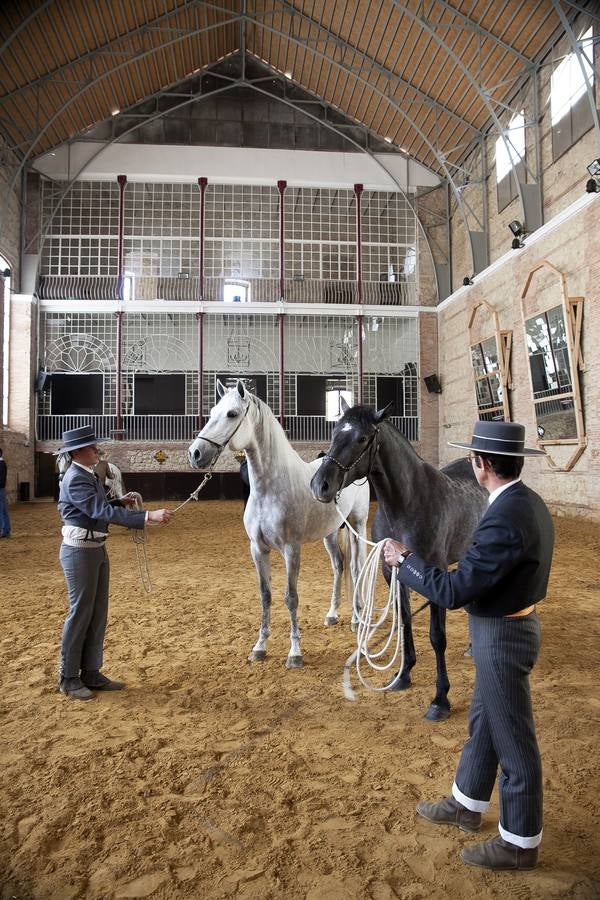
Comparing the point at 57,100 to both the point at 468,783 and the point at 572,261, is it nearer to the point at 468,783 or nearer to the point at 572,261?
the point at 572,261

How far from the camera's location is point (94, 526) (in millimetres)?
3973

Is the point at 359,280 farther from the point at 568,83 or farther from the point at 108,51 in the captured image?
the point at 108,51

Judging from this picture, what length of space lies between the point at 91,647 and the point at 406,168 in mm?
23133

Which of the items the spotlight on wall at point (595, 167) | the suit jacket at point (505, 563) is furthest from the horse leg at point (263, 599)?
the spotlight on wall at point (595, 167)

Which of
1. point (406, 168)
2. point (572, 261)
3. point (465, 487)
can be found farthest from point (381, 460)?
point (406, 168)

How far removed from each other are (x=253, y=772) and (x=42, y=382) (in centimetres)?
2049

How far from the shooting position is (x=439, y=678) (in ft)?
12.0

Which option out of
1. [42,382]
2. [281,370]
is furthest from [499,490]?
[42,382]

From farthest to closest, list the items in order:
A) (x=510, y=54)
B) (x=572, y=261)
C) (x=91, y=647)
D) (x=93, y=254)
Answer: (x=93, y=254), (x=510, y=54), (x=572, y=261), (x=91, y=647)

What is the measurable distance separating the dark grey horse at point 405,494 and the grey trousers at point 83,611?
171 cm

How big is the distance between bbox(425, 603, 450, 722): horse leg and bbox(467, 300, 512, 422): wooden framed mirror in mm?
13698

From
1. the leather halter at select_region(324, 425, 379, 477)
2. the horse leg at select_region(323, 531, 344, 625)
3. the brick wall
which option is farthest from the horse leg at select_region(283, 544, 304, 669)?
the brick wall

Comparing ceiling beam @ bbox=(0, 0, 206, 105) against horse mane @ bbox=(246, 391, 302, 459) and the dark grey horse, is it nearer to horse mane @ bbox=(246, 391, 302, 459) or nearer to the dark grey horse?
horse mane @ bbox=(246, 391, 302, 459)

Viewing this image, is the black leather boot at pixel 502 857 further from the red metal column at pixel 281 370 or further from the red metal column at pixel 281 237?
the red metal column at pixel 281 237
